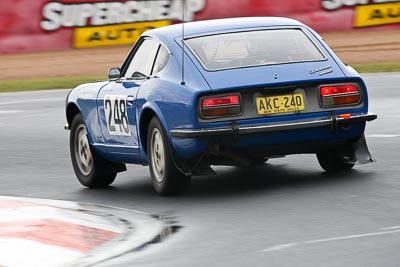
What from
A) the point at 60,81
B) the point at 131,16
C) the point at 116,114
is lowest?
the point at 60,81

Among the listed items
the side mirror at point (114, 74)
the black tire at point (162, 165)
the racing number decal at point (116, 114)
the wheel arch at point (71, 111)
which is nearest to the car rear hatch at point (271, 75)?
the black tire at point (162, 165)

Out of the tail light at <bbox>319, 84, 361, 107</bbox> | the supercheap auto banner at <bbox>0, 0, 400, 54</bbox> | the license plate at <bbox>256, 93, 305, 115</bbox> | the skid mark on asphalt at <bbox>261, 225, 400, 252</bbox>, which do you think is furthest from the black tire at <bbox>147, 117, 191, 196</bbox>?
the supercheap auto banner at <bbox>0, 0, 400, 54</bbox>

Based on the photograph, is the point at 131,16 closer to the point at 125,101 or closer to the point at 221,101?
the point at 125,101

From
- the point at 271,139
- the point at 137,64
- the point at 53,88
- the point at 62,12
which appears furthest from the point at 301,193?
the point at 62,12

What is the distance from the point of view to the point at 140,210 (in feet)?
32.5

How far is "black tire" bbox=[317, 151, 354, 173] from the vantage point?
10945 millimetres

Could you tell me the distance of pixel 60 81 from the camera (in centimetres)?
2819

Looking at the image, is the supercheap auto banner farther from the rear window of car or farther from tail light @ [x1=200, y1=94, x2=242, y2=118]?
tail light @ [x1=200, y1=94, x2=242, y2=118]

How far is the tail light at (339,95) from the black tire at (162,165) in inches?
48.2

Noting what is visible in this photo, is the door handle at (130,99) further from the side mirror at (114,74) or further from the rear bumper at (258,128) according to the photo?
the rear bumper at (258,128)

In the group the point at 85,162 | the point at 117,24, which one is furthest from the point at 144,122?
the point at 117,24

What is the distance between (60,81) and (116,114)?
1713cm

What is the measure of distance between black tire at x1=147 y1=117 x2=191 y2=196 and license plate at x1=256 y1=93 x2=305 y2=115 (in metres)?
0.78

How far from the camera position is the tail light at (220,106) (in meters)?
9.88
